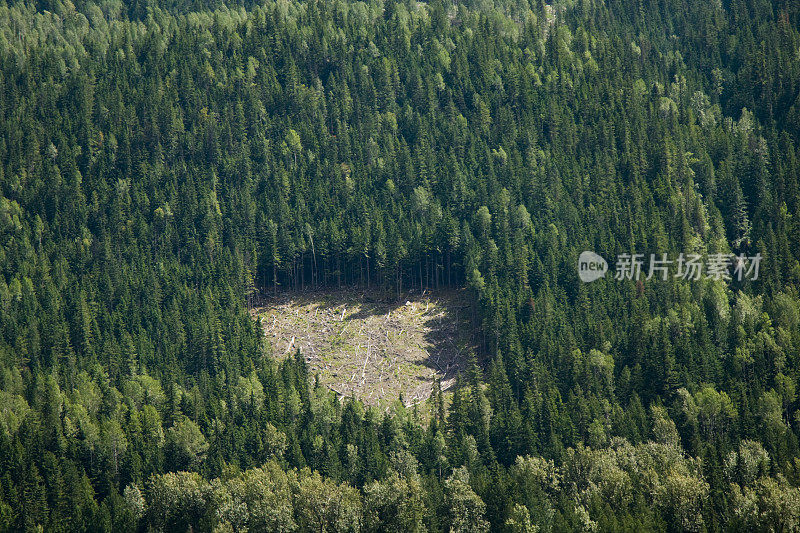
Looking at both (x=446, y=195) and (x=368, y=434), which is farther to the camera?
(x=446, y=195)

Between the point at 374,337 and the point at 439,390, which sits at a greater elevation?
the point at 374,337

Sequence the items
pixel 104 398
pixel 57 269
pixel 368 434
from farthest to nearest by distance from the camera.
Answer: pixel 57 269
pixel 104 398
pixel 368 434

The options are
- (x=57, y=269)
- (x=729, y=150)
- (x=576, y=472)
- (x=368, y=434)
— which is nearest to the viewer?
(x=576, y=472)

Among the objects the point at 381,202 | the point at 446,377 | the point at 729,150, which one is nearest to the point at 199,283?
the point at 381,202

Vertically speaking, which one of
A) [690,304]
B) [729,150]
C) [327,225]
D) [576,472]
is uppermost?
[729,150]

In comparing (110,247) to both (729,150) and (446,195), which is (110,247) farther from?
(729,150)

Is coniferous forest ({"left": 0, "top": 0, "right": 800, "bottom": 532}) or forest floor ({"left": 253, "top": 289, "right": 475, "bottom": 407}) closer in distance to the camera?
coniferous forest ({"left": 0, "top": 0, "right": 800, "bottom": 532})

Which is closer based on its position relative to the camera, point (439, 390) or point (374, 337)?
point (439, 390)

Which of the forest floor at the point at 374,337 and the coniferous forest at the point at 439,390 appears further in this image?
the forest floor at the point at 374,337
